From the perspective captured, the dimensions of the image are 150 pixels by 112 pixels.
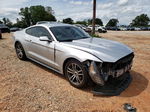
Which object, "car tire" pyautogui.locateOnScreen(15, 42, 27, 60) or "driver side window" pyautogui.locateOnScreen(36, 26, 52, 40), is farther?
"car tire" pyautogui.locateOnScreen(15, 42, 27, 60)

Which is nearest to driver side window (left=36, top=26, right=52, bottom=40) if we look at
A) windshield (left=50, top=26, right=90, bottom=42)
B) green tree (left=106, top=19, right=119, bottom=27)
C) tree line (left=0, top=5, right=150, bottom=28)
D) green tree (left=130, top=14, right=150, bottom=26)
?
windshield (left=50, top=26, right=90, bottom=42)

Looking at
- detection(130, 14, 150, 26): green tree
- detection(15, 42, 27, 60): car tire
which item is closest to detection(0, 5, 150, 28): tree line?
detection(130, 14, 150, 26): green tree

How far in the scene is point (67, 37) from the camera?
14.2 ft

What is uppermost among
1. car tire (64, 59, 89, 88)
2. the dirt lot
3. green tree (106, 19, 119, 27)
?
green tree (106, 19, 119, 27)

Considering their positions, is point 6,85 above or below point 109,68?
below

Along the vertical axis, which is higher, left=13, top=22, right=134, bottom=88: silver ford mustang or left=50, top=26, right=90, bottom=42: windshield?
left=50, top=26, right=90, bottom=42: windshield

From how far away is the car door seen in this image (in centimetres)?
418

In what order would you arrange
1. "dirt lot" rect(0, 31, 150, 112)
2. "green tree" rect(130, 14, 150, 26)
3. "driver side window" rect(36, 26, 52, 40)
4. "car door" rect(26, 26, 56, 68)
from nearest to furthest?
"dirt lot" rect(0, 31, 150, 112) → "car door" rect(26, 26, 56, 68) → "driver side window" rect(36, 26, 52, 40) → "green tree" rect(130, 14, 150, 26)

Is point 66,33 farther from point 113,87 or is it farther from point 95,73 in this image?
point 113,87

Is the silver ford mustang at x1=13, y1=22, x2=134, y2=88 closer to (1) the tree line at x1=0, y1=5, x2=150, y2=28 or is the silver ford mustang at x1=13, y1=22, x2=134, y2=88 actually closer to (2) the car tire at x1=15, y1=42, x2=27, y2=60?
(2) the car tire at x1=15, y1=42, x2=27, y2=60

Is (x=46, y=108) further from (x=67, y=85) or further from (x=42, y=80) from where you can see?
(x=42, y=80)

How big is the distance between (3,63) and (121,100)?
14.2 feet

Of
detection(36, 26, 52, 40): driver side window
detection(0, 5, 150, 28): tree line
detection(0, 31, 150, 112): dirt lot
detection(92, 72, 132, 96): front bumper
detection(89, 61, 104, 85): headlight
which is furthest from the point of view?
detection(0, 5, 150, 28): tree line

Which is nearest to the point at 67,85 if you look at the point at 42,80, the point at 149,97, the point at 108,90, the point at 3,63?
the point at 42,80
